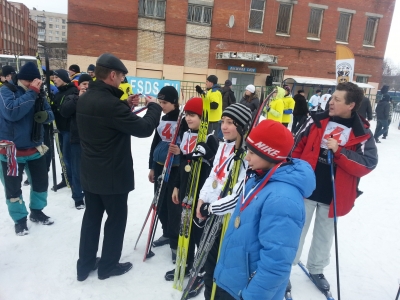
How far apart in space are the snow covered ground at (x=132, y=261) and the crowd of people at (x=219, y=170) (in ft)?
0.54

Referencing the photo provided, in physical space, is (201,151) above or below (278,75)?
below

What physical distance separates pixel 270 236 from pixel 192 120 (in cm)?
155

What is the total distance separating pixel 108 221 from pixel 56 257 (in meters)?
0.92

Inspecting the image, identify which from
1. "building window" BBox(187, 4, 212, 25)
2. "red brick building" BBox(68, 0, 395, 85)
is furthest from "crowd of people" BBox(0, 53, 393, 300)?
"building window" BBox(187, 4, 212, 25)

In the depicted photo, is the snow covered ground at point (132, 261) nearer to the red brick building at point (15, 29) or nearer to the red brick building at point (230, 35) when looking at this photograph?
the red brick building at point (230, 35)

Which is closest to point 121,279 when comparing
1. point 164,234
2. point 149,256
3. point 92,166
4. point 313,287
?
point 149,256

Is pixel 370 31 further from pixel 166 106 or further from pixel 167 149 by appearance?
pixel 167 149

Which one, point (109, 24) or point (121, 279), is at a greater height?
point (109, 24)

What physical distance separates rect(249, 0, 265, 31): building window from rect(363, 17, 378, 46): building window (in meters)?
8.35

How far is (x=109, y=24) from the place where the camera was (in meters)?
17.0

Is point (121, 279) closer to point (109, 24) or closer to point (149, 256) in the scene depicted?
point (149, 256)

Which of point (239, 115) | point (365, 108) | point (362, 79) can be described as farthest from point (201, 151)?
point (362, 79)

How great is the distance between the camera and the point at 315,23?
20.0 meters

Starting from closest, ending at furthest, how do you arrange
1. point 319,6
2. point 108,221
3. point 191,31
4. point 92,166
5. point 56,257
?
1. point 92,166
2. point 108,221
3. point 56,257
4. point 191,31
5. point 319,6
